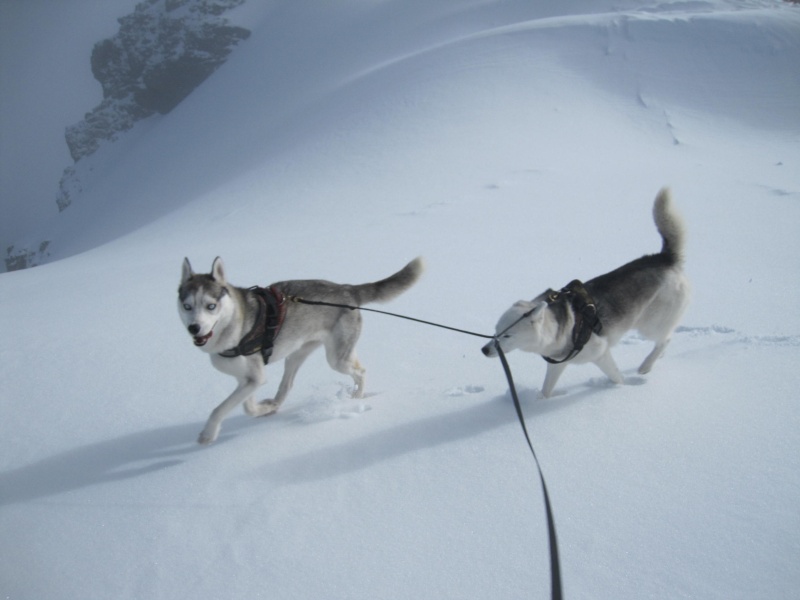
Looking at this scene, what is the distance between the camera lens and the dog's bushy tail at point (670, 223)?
3990 millimetres

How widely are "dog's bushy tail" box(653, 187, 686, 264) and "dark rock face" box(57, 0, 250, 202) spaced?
228 ft

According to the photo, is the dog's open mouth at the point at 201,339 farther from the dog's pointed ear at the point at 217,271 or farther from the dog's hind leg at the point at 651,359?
the dog's hind leg at the point at 651,359

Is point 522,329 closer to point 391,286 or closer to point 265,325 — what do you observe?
point 391,286

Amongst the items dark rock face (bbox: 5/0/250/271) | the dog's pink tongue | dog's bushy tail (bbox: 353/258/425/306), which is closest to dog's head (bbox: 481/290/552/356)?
dog's bushy tail (bbox: 353/258/425/306)

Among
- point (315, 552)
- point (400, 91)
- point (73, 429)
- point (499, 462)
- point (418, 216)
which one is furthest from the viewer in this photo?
point (400, 91)

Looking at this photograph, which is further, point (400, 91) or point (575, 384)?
point (400, 91)

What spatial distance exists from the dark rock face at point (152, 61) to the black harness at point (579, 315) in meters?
69.7

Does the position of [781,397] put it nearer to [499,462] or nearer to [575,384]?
[575,384]

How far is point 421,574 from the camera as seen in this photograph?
2.27m

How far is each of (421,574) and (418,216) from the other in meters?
8.50

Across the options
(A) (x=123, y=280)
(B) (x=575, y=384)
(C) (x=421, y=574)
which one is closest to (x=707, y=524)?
(C) (x=421, y=574)

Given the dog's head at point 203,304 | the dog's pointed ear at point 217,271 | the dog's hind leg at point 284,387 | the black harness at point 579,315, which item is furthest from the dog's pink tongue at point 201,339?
the black harness at point 579,315

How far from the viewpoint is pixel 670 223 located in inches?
158

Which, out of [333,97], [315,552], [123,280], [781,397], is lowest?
[781,397]
